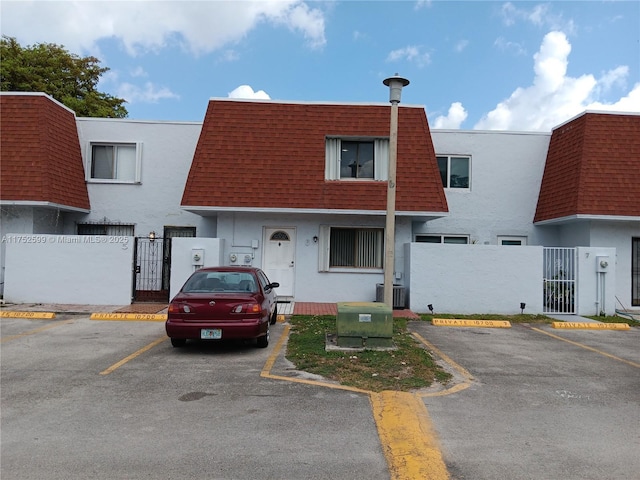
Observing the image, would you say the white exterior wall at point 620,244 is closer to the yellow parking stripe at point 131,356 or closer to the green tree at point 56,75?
the yellow parking stripe at point 131,356

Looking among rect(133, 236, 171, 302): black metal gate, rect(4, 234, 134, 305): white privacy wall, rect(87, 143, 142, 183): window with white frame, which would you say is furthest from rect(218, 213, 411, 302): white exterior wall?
rect(87, 143, 142, 183): window with white frame

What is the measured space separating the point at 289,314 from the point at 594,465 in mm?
9270

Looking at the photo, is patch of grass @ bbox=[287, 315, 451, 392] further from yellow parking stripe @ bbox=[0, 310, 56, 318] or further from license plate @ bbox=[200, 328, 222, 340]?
yellow parking stripe @ bbox=[0, 310, 56, 318]

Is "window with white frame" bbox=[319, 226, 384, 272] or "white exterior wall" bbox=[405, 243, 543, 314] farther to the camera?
"window with white frame" bbox=[319, 226, 384, 272]

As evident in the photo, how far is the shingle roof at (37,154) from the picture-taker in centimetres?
1448

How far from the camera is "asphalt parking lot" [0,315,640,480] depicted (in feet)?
13.7

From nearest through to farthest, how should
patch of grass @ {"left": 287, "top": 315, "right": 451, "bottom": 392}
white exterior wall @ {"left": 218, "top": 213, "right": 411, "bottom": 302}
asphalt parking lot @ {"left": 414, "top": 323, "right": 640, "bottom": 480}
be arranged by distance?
1. asphalt parking lot @ {"left": 414, "top": 323, "right": 640, "bottom": 480}
2. patch of grass @ {"left": 287, "top": 315, "right": 451, "bottom": 392}
3. white exterior wall @ {"left": 218, "top": 213, "right": 411, "bottom": 302}

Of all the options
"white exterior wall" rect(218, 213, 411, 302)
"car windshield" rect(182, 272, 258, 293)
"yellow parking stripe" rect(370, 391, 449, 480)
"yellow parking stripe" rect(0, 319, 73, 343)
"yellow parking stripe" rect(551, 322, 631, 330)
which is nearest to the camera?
"yellow parking stripe" rect(370, 391, 449, 480)

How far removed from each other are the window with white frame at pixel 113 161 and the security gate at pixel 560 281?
14.1m

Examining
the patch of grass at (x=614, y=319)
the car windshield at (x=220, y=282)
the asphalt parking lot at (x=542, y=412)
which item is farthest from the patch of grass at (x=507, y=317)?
the car windshield at (x=220, y=282)

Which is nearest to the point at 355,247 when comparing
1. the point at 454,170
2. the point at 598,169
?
the point at 454,170

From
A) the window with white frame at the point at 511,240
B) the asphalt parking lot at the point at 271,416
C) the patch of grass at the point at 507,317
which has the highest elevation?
the window with white frame at the point at 511,240

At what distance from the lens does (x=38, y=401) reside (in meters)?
5.84

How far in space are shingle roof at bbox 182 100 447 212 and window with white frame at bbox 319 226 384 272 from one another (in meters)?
1.22
